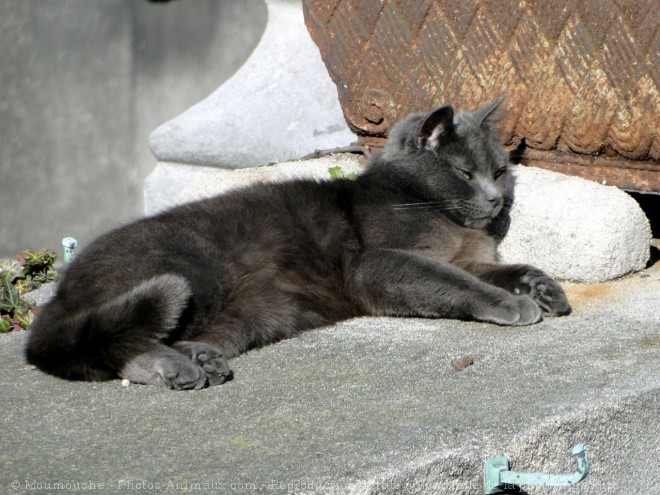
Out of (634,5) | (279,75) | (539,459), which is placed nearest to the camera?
(539,459)

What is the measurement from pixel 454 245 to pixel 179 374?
113 cm

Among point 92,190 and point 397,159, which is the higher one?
point 397,159

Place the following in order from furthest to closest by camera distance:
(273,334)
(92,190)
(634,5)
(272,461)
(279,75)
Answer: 1. (92,190)
2. (279,75)
3. (634,5)
4. (273,334)
5. (272,461)

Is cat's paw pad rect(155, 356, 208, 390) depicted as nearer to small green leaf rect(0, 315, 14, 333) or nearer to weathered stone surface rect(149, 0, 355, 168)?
small green leaf rect(0, 315, 14, 333)

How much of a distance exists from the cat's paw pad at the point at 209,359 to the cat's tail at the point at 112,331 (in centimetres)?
6

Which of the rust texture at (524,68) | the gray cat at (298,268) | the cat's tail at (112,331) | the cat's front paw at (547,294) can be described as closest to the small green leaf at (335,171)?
the rust texture at (524,68)

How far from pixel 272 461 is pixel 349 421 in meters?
0.24

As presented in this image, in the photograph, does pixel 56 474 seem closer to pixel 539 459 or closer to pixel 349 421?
pixel 349 421

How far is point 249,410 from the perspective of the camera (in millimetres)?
2107

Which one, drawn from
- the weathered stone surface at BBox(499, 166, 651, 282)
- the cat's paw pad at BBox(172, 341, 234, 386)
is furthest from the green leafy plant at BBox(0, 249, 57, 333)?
the weathered stone surface at BBox(499, 166, 651, 282)

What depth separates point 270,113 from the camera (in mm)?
4520

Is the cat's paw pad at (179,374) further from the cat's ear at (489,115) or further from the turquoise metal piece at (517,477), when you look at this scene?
the cat's ear at (489,115)

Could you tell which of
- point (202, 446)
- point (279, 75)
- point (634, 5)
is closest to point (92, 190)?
point (279, 75)

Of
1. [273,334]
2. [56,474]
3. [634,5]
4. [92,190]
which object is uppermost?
[634,5]
